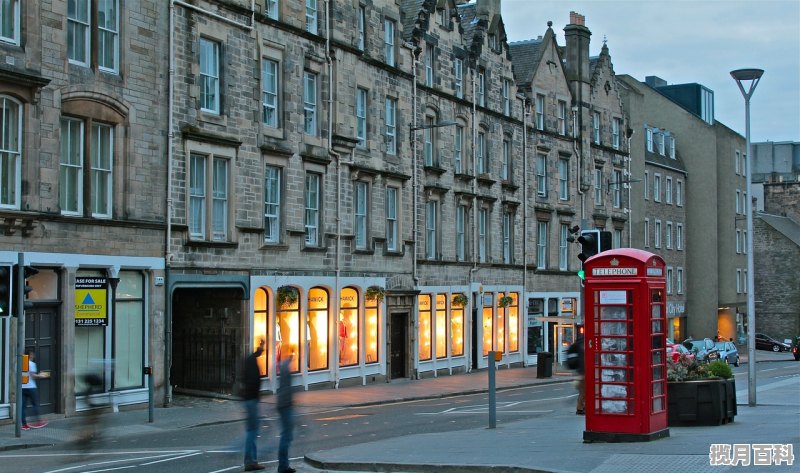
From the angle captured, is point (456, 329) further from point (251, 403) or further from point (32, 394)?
point (251, 403)

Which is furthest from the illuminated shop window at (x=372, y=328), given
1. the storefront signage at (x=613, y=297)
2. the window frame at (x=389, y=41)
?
the storefront signage at (x=613, y=297)

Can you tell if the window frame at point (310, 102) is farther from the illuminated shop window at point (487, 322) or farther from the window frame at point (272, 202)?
the illuminated shop window at point (487, 322)

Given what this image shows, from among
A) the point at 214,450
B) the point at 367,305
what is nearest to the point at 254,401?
the point at 214,450

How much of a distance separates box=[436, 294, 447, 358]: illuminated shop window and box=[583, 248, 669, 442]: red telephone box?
25669mm

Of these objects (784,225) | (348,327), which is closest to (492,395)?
(348,327)

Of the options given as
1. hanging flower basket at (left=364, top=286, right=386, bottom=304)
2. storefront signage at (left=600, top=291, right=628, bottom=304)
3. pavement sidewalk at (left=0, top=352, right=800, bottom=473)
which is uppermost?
storefront signage at (left=600, top=291, right=628, bottom=304)

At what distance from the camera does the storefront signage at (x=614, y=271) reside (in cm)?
1628

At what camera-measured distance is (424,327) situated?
41.5 m

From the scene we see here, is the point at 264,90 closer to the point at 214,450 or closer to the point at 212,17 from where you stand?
the point at 212,17

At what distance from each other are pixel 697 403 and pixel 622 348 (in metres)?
3.83

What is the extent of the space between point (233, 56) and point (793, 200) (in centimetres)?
7392

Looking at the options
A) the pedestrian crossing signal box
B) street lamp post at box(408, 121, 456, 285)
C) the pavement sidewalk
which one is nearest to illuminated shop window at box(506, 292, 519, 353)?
street lamp post at box(408, 121, 456, 285)

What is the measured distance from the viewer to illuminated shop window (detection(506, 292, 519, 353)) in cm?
4800

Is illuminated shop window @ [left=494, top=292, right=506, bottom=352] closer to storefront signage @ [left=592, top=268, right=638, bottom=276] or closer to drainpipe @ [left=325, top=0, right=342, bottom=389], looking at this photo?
drainpipe @ [left=325, top=0, right=342, bottom=389]
